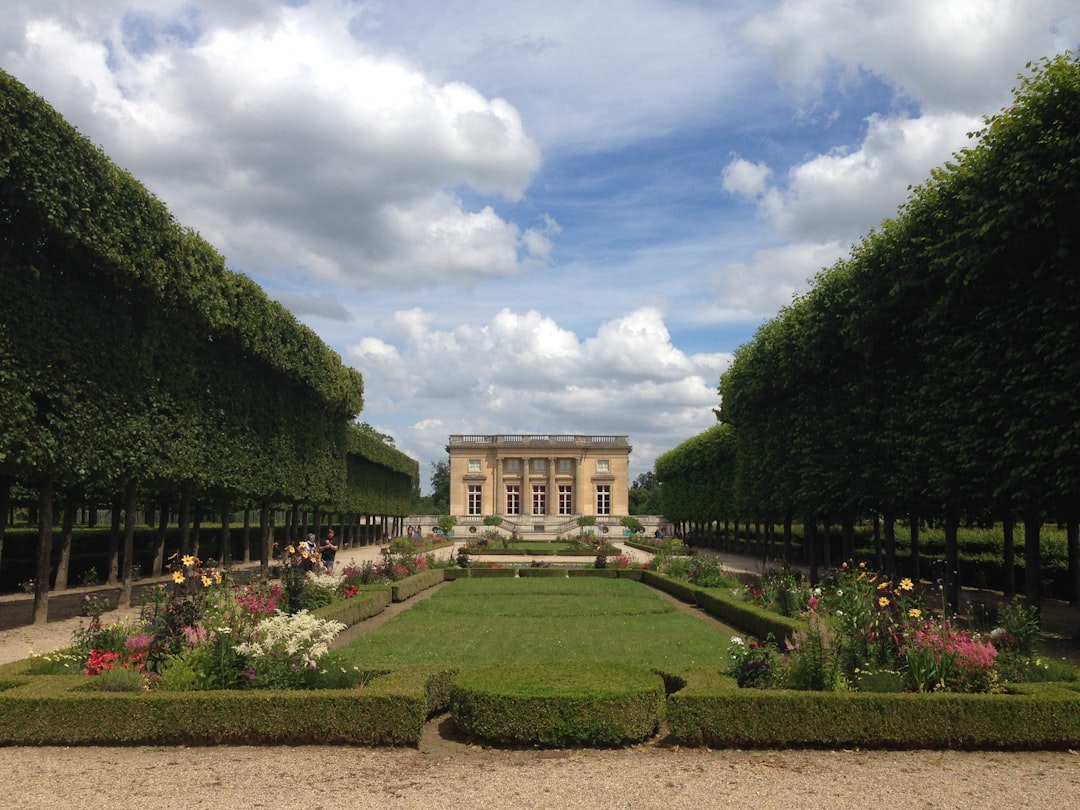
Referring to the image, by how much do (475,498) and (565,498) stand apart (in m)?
9.13

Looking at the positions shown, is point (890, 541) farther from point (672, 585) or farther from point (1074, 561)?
point (672, 585)

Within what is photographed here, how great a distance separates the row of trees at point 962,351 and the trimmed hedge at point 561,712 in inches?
337

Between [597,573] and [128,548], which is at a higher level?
[128,548]

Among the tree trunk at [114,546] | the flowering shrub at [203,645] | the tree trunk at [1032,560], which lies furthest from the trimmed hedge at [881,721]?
the tree trunk at [114,546]

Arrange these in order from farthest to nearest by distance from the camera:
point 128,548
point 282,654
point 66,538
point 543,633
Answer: point 66,538 → point 128,548 → point 543,633 → point 282,654

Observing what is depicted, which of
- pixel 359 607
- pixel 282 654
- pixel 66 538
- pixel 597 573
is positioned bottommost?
pixel 597 573

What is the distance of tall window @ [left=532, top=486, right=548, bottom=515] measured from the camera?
81.6 meters

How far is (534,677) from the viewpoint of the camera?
8578 millimetres

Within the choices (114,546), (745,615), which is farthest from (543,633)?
(114,546)

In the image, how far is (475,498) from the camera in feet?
270

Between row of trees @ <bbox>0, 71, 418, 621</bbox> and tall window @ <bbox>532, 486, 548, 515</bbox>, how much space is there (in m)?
56.7

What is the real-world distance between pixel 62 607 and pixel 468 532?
155 feet

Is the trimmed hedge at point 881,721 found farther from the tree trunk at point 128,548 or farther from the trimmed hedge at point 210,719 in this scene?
the tree trunk at point 128,548

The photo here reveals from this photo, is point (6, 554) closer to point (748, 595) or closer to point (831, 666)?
point (748, 595)
